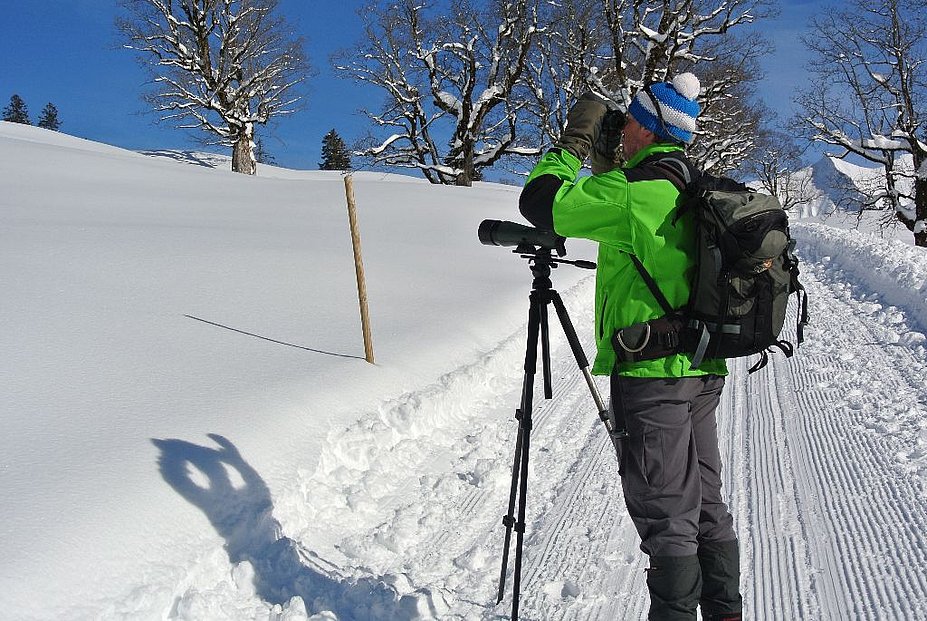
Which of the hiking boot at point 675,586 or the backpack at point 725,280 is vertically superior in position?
the backpack at point 725,280

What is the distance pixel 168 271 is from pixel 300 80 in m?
19.7

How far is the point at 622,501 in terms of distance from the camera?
3.33 meters

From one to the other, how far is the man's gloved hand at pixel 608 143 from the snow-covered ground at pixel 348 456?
1.82m

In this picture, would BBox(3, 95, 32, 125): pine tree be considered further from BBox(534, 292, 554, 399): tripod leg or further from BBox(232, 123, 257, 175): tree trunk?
BBox(534, 292, 554, 399): tripod leg

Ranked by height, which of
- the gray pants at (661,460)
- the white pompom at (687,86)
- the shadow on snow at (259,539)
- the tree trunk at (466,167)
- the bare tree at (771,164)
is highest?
the bare tree at (771,164)

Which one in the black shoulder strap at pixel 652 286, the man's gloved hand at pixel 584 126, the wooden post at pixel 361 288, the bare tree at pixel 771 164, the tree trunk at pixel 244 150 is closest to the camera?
the black shoulder strap at pixel 652 286

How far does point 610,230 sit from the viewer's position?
1.70 m

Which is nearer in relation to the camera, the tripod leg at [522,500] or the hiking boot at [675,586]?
the hiking boot at [675,586]

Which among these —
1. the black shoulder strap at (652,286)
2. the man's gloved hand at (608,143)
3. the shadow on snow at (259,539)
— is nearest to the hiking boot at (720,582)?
the black shoulder strap at (652,286)

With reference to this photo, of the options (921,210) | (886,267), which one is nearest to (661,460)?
(886,267)

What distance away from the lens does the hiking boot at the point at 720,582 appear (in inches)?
79.2

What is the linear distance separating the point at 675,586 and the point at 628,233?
1046 mm

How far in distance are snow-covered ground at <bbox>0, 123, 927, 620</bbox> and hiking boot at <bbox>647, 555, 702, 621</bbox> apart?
30.5 inches

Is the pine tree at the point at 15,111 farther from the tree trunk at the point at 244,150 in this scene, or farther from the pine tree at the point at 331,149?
the tree trunk at the point at 244,150
